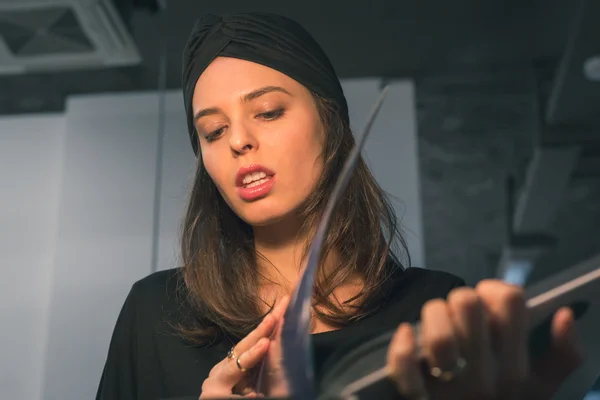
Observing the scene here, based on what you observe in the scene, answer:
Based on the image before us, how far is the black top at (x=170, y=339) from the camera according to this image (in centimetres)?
84

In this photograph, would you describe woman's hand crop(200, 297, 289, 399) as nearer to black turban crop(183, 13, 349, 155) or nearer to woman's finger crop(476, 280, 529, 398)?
woman's finger crop(476, 280, 529, 398)

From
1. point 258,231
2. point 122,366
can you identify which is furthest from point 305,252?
point 122,366

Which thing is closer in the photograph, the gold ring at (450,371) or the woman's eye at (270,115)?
the gold ring at (450,371)

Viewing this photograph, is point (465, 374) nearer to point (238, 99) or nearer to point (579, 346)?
point (579, 346)

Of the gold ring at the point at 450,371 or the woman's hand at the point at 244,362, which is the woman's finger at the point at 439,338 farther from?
the woman's hand at the point at 244,362

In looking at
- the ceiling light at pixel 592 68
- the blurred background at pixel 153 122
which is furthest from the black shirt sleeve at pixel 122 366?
the ceiling light at pixel 592 68

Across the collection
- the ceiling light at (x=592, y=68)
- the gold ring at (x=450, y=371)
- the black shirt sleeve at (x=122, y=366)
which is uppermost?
the ceiling light at (x=592, y=68)

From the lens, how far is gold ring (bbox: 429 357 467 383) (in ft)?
1.28

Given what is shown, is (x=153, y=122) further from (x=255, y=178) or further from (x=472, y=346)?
(x=472, y=346)

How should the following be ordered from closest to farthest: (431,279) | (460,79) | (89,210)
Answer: (431,279)
(89,210)
(460,79)

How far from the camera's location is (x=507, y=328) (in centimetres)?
40

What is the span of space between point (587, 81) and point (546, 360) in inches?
78.2

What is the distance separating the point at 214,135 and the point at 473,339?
585 mm

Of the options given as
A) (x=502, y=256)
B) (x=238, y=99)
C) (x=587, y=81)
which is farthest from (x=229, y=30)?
(x=502, y=256)
